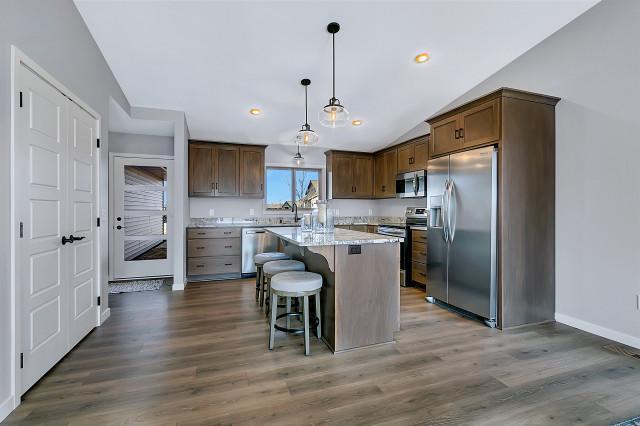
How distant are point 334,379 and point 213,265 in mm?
3421

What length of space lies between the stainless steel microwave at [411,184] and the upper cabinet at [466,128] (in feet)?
3.29

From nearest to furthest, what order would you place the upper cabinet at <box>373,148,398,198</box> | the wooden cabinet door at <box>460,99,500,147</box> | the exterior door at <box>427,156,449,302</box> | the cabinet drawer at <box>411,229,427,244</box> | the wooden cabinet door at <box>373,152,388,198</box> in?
1. the wooden cabinet door at <box>460,99,500,147</box>
2. the exterior door at <box>427,156,449,302</box>
3. the cabinet drawer at <box>411,229,427,244</box>
4. the upper cabinet at <box>373,148,398,198</box>
5. the wooden cabinet door at <box>373,152,388,198</box>

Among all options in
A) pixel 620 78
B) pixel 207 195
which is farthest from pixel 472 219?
pixel 207 195

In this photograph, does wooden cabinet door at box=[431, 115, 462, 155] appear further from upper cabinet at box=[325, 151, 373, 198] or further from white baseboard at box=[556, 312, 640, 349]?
upper cabinet at box=[325, 151, 373, 198]

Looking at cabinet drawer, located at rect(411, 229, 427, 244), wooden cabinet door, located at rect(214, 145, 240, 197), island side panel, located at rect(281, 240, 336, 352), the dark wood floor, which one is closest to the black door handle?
the dark wood floor

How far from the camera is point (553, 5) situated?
2803mm

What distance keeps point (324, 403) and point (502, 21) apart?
3794 mm

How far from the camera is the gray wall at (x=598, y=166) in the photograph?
2.54m

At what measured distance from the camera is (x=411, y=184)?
4871 mm

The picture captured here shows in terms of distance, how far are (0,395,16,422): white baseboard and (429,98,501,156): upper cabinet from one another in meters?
4.10

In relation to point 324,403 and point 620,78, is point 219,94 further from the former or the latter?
point 620,78

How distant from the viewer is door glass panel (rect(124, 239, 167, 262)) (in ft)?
15.8

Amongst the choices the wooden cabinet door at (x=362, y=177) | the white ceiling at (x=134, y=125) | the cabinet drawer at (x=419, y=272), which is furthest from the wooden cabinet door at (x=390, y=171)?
the white ceiling at (x=134, y=125)

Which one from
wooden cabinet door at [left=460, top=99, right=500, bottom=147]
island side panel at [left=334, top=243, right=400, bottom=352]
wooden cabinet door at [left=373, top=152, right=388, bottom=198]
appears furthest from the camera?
wooden cabinet door at [left=373, top=152, right=388, bottom=198]
